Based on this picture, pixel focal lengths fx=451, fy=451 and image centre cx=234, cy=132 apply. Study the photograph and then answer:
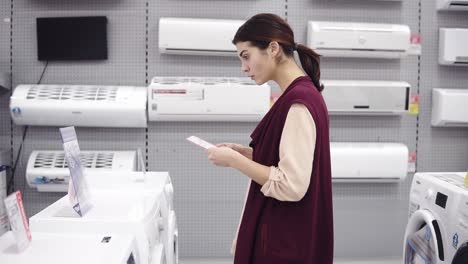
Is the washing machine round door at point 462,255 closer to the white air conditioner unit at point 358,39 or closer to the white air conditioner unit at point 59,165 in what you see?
the white air conditioner unit at point 358,39

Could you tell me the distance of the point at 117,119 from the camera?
3256mm

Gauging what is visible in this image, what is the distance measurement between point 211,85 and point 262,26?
1671 mm

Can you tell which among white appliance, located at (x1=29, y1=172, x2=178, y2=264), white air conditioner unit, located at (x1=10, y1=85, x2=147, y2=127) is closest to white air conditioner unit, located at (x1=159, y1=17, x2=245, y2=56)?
white air conditioner unit, located at (x1=10, y1=85, x2=147, y2=127)

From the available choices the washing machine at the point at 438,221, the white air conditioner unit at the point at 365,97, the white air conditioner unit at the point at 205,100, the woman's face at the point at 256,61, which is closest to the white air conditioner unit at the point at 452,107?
the white air conditioner unit at the point at 365,97

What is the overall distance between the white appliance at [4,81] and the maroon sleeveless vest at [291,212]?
2422 millimetres

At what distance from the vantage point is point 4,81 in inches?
130

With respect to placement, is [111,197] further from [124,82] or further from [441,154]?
[441,154]

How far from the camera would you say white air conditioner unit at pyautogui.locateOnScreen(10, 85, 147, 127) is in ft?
10.5

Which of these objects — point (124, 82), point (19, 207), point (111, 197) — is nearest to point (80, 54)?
point (124, 82)

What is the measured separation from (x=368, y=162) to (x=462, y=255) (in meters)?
1.42

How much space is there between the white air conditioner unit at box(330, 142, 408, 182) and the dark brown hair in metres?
1.76

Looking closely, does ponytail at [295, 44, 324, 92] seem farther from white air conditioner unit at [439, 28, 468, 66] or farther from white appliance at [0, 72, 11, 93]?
white appliance at [0, 72, 11, 93]

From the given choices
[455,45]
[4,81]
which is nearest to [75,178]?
[4,81]

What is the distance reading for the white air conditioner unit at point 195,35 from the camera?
327cm
